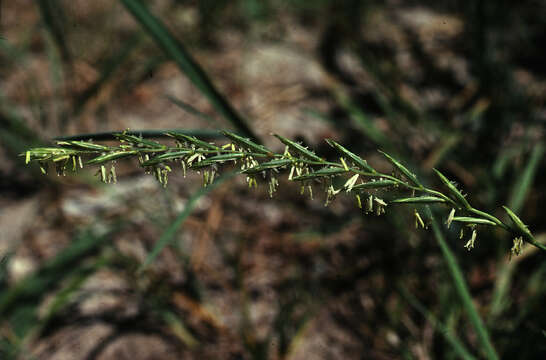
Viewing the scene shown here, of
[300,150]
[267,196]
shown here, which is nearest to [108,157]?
[300,150]

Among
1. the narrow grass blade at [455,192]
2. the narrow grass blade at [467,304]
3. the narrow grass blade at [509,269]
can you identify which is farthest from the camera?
the narrow grass blade at [509,269]

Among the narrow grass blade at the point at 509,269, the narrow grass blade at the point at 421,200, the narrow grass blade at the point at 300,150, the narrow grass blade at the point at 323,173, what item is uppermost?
the narrow grass blade at the point at 300,150

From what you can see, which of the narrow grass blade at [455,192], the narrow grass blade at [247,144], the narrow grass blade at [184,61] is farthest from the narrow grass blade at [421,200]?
the narrow grass blade at [184,61]

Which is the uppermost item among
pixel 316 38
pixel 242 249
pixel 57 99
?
pixel 316 38

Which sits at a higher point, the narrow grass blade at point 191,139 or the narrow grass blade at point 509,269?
the narrow grass blade at point 191,139

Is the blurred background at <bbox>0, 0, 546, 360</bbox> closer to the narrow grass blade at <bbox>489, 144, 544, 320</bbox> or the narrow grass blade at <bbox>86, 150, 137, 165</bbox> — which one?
the narrow grass blade at <bbox>489, 144, 544, 320</bbox>

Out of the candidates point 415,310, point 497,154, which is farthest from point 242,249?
point 497,154

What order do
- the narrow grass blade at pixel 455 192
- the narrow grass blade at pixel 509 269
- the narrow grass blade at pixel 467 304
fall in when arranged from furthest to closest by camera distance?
the narrow grass blade at pixel 509 269
the narrow grass blade at pixel 467 304
the narrow grass blade at pixel 455 192

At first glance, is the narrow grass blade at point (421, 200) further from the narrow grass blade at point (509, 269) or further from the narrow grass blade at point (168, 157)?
the narrow grass blade at point (509, 269)

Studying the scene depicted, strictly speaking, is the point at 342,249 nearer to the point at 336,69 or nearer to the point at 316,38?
the point at 336,69
